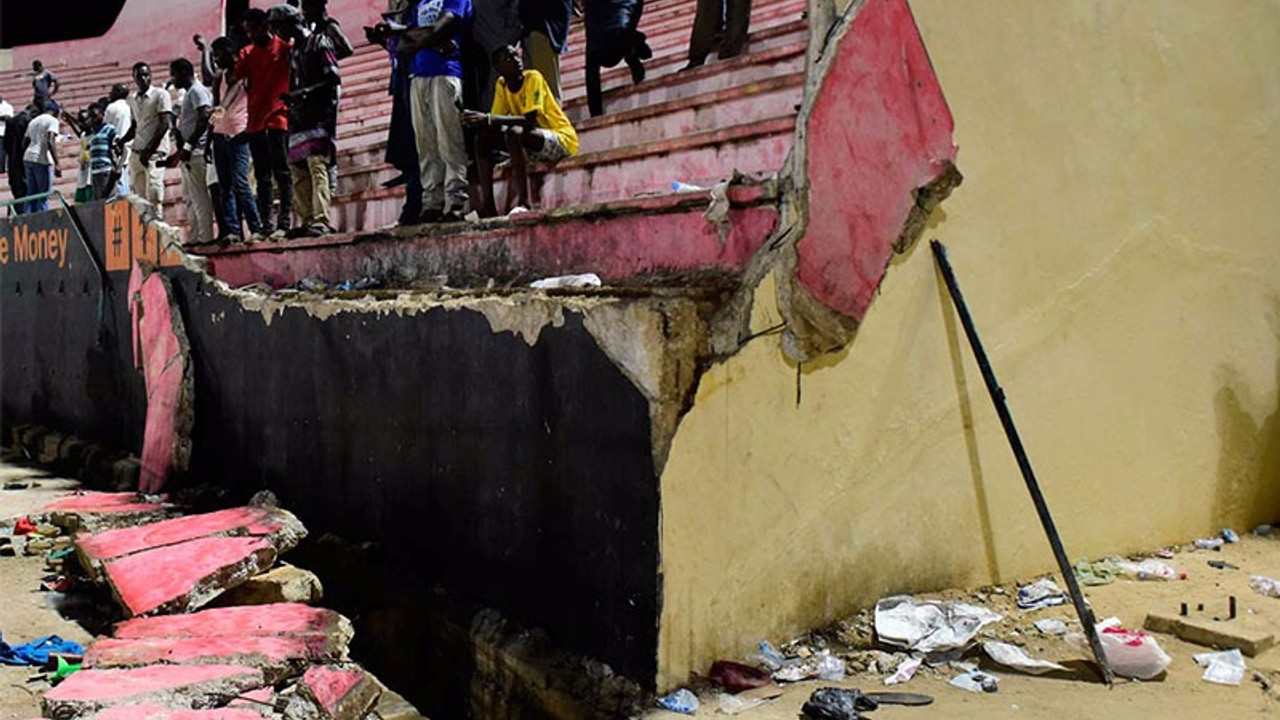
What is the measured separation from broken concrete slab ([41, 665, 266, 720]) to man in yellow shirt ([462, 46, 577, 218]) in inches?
94.6

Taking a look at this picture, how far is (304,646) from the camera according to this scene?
3701 mm

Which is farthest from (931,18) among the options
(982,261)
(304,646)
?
(304,646)

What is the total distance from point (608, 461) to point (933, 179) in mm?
1465

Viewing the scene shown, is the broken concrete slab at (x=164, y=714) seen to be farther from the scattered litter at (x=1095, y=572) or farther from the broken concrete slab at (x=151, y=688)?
the scattered litter at (x=1095, y=572)

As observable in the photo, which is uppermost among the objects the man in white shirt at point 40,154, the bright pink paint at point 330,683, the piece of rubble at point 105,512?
the man in white shirt at point 40,154

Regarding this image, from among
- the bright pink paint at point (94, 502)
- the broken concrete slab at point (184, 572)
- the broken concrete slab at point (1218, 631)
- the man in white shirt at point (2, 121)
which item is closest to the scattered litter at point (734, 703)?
the broken concrete slab at point (1218, 631)

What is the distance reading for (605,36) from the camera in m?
6.81

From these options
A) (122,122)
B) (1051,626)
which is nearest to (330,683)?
(1051,626)

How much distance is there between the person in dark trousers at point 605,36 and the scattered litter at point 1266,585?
174 inches

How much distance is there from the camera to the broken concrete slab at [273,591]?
14.4 ft

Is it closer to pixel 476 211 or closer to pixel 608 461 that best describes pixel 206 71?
pixel 476 211

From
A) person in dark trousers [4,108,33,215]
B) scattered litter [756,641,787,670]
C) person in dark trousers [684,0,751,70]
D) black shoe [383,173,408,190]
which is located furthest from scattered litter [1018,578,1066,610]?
person in dark trousers [4,108,33,215]

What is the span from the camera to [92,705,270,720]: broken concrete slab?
122 inches

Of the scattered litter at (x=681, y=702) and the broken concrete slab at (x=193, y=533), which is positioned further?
the broken concrete slab at (x=193, y=533)
